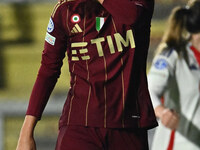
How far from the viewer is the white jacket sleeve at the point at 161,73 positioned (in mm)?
5199

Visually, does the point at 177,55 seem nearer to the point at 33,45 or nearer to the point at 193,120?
Result: the point at 193,120

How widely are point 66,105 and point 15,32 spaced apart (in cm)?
676

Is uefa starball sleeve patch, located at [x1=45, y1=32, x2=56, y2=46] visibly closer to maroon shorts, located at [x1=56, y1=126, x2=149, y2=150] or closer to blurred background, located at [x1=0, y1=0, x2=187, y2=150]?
maroon shorts, located at [x1=56, y1=126, x2=149, y2=150]

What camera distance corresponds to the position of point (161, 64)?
5.23 metres

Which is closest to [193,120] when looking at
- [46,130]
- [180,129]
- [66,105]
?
[180,129]

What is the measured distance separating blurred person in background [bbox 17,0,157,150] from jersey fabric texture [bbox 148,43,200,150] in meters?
1.70

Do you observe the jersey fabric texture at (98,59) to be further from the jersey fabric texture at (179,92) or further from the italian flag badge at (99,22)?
the jersey fabric texture at (179,92)

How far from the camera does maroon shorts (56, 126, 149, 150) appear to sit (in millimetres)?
3402

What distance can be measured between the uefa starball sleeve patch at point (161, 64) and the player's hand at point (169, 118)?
1.21ft

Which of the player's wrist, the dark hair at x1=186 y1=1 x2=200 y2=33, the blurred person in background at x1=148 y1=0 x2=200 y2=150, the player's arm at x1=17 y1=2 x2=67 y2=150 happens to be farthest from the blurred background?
the player's arm at x1=17 y1=2 x2=67 y2=150

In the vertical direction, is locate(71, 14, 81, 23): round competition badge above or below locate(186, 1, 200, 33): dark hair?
above

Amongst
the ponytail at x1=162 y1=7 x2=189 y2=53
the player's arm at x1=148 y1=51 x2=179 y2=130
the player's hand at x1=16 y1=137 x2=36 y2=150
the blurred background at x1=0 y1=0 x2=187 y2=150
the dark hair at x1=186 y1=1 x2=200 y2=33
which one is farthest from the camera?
the blurred background at x1=0 y1=0 x2=187 y2=150

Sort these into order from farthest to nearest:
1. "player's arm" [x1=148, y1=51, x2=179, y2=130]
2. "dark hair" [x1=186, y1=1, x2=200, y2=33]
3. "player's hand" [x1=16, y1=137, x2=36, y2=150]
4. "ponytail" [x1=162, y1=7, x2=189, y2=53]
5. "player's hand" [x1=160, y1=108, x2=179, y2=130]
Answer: "dark hair" [x1=186, y1=1, x2=200, y2=33] < "ponytail" [x1=162, y1=7, x2=189, y2=53] < "player's arm" [x1=148, y1=51, x2=179, y2=130] < "player's hand" [x1=160, y1=108, x2=179, y2=130] < "player's hand" [x1=16, y1=137, x2=36, y2=150]

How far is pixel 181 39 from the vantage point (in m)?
5.34
